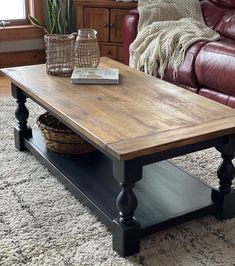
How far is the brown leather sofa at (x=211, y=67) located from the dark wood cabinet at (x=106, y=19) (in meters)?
0.53

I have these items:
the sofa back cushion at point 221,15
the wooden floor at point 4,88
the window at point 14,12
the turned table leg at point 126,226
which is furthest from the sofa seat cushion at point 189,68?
the window at point 14,12

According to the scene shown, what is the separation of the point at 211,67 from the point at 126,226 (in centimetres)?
128

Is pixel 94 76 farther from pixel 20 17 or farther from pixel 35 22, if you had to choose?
pixel 20 17

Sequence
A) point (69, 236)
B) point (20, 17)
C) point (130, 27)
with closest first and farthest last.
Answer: point (69, 236) → point (130, 27) → point (20, 17)

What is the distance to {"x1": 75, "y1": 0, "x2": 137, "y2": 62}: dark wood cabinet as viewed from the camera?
353 centimetres

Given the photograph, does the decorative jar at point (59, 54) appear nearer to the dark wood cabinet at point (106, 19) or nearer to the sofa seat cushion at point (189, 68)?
the sofa seat cushion at point (189, 68)

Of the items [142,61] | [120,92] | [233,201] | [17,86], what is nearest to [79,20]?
[142,61]

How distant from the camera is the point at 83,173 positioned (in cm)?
186

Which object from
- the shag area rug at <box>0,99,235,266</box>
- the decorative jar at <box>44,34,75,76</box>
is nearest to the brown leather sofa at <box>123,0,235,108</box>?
the shag area rug at <box>0,99,235,266</box>

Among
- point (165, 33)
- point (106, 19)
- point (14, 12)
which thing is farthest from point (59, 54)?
point (14, 12)

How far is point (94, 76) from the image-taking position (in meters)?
1.93

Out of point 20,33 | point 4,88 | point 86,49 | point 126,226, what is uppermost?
point 86,49

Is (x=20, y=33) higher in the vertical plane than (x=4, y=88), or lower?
higher

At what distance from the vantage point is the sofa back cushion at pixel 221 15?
302cm
